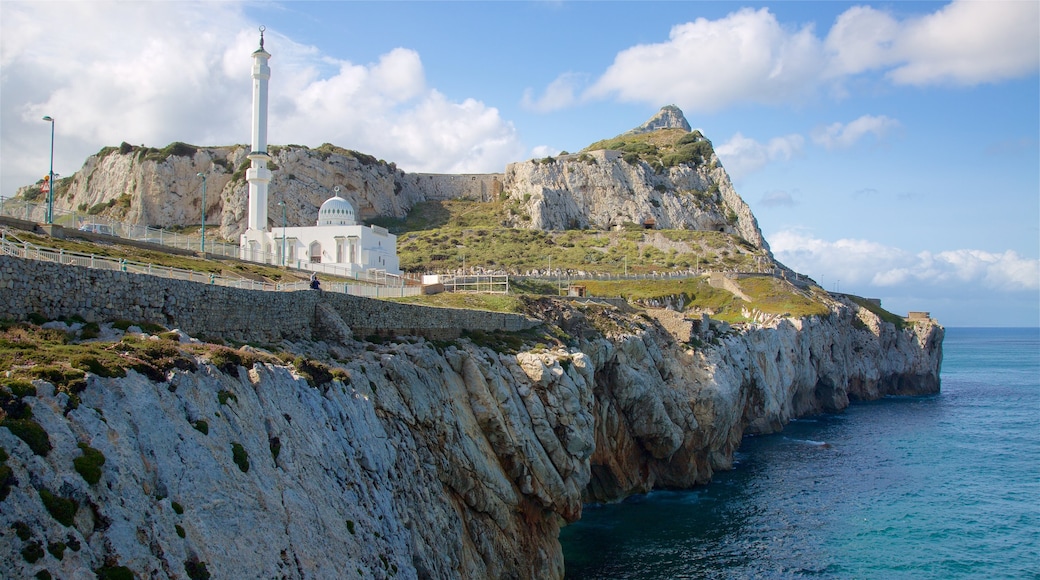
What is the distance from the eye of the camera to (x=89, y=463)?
1271 cm

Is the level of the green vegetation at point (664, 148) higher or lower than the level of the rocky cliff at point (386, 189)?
higher

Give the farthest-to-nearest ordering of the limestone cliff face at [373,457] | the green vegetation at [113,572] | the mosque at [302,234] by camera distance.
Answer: the mosque at [302,234]
the limestone cliff face at [373,457]
the green vegetation at [113,572]

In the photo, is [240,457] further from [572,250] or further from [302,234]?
[572,250]

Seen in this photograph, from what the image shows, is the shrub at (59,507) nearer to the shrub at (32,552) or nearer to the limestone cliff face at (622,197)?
the shrub at (32,552)

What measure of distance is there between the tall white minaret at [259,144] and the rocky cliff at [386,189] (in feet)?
127

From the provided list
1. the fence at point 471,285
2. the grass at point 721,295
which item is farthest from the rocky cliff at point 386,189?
the fence at point 471,285

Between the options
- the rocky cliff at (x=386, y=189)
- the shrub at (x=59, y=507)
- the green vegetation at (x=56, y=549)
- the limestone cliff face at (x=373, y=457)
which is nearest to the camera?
the green vegetation at (x=56, y=549)

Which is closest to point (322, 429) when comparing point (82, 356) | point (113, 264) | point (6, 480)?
point (82, 356)

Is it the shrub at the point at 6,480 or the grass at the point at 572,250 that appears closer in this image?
the shrub at the point at 6,480

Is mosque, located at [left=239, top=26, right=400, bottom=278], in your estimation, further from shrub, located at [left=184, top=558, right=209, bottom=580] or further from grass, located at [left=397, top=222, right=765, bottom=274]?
shrub, located at [left=184, top=558, right=209, bottom=580]

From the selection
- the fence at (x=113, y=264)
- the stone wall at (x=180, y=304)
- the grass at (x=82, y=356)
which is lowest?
the grass at (x=82, y=356)

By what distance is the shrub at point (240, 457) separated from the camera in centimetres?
1632

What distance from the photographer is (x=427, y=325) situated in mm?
35406

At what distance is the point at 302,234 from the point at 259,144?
11.7 m
